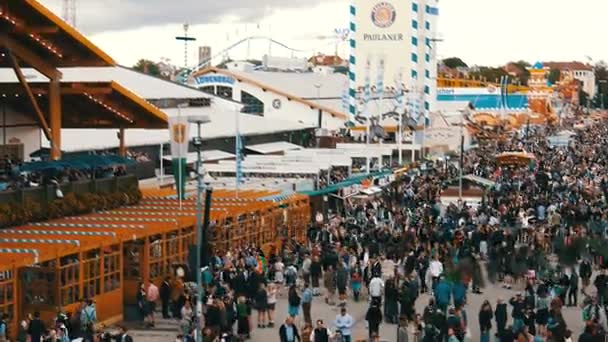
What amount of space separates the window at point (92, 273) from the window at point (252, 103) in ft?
176

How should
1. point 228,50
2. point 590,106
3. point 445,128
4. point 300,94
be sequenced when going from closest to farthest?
point 445,128 < point 300,94 < point 228,50 < point 590,106

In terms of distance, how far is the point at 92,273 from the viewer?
1936 centimetres

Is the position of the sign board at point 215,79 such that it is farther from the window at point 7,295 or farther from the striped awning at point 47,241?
the window at point 7,295

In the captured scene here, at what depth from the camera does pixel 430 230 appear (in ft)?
89.5

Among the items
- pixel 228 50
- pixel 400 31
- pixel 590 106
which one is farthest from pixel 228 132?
pixel 590 106

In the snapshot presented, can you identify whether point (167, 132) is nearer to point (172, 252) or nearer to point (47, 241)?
point (172, 252)

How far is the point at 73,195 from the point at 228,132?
24492 mm

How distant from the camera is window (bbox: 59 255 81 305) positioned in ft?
60.0

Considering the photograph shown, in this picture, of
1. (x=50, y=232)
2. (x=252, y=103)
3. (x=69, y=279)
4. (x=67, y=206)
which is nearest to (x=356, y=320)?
(x=69, y=279)

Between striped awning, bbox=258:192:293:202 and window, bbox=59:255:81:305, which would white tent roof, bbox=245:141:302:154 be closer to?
striped awning, bbox=258:192:293:202

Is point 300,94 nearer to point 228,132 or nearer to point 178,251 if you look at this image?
point 228,132

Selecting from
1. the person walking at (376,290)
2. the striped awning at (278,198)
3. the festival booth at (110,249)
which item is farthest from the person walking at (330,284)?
the striped awning at (278,198)

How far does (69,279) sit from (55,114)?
9012mm

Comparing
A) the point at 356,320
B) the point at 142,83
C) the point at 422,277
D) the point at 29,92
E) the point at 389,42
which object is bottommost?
the point at 356,320
